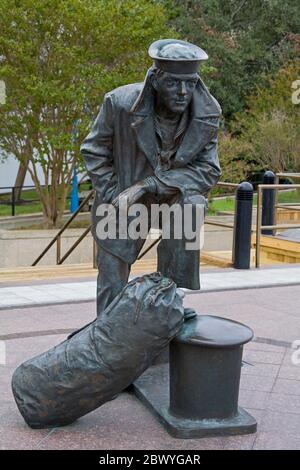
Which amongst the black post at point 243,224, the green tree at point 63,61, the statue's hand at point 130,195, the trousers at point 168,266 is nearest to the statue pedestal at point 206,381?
the trousers at point 168,266

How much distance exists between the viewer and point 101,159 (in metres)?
4.61

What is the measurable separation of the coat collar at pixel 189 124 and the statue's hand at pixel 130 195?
0.51 ft

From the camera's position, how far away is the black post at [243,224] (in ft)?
A: 32.0

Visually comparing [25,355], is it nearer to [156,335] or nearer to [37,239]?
[156,335]

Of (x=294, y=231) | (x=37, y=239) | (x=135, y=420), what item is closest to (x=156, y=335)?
(x=135, y=420)

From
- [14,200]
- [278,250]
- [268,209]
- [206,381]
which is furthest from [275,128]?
[206,381]

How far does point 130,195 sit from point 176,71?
2.49 feet

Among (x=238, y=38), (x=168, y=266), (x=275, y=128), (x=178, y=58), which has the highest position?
(x=238, y=38)

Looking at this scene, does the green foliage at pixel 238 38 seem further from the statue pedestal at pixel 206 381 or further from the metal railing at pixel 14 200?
the statue pedestal at pixel 206 381

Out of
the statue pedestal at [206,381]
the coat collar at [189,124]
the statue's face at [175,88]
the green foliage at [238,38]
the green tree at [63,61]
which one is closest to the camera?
the statue pedestal at [206,381]

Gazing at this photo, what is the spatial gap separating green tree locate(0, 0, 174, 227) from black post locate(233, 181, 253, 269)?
6.47m

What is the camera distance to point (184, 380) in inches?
161

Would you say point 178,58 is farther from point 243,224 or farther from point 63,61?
point 63,61

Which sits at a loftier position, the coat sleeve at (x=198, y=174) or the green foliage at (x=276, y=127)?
the green foliage at (x=276, y=127)
